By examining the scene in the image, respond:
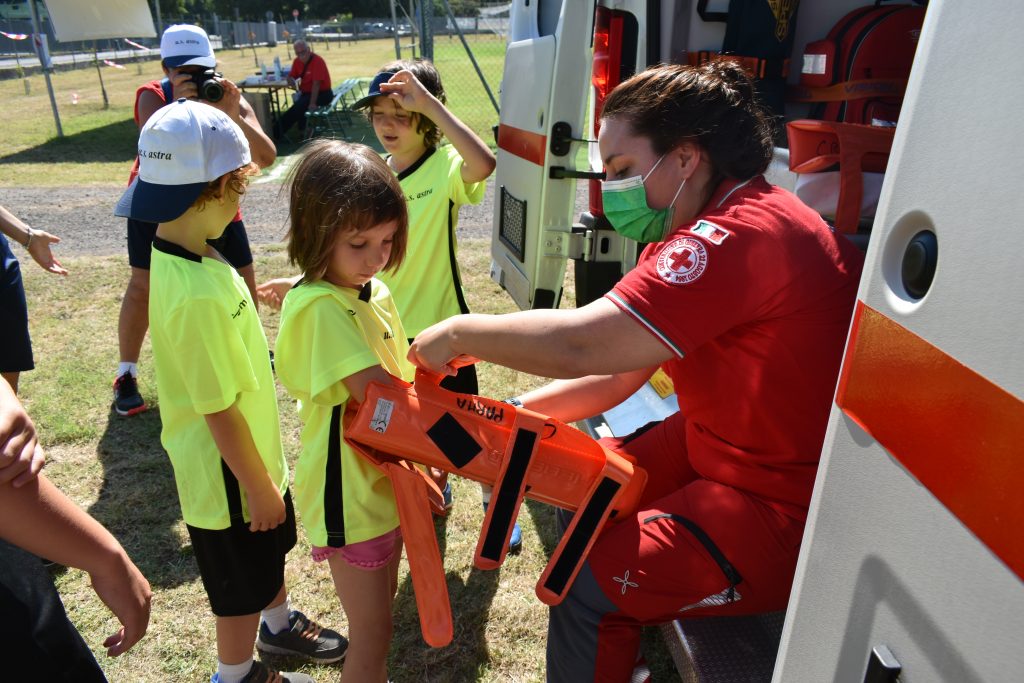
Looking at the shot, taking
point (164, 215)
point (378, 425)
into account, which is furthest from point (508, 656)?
point (164, 215)

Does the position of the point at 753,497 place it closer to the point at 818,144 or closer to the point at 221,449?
the point at 818,144

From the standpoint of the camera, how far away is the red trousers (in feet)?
5.33

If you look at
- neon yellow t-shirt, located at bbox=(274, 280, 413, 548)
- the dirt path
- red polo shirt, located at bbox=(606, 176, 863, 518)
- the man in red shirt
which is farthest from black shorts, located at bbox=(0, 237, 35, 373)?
the man in red shirt

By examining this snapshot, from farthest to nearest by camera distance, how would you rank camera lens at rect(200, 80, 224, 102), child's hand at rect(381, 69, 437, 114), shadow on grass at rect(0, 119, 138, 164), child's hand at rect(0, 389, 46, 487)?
shadow on grass at rect(0, 119, 138, 164) < camera lens at rect(200, 80, 224, 102) < child's hand at rect(381, 69, 437, 114) < child's hand at rect(0, 389, 46, 487)

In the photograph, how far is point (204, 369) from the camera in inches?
68.7

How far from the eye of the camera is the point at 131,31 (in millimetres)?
12430

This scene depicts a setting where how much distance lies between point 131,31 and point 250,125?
1079 centimetres

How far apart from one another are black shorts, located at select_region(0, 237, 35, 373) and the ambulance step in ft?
8.71

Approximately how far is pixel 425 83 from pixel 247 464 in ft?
5.70

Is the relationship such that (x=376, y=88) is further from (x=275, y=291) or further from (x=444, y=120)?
(x=275, y=291)

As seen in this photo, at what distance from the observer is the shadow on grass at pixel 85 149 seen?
11.8 metres

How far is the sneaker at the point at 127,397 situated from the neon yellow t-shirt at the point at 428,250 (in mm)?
2138

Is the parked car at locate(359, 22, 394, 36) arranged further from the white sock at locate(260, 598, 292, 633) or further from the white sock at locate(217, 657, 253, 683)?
the white sock at locate(217, 657, 253, 683)

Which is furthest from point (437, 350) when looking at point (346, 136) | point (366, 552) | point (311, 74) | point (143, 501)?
point (311, 74)
